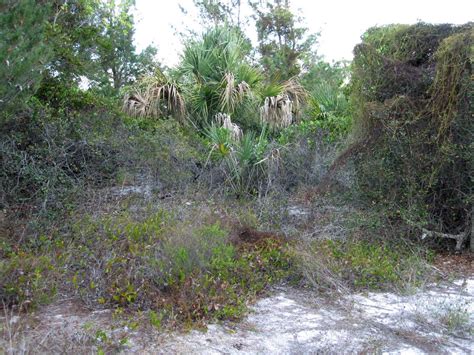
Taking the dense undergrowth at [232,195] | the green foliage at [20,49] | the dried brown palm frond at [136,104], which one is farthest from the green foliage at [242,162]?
the green foliage at [20,49]

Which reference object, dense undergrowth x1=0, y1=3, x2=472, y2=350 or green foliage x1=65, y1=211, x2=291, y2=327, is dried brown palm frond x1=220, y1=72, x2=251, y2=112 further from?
green foliage x1=65, y1=211, x2=291, y2=327

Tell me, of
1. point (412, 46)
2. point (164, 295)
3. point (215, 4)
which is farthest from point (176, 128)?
point (215, 4)

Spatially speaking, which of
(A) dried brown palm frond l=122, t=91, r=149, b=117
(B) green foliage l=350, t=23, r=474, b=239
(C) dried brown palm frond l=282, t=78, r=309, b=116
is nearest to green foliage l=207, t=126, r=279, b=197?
(B) green foliage l=350, t=23, r=474, b=239

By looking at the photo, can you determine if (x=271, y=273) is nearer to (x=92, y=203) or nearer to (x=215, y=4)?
(x=92, y=203)

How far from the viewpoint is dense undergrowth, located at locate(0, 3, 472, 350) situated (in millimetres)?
5254

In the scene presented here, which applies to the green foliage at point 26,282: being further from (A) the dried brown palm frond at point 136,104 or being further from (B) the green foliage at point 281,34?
(B) the green foliage at point 281,34

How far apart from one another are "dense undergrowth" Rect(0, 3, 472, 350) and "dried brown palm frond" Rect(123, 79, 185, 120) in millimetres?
901

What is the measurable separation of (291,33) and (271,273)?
1921 cm

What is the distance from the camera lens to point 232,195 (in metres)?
9.26

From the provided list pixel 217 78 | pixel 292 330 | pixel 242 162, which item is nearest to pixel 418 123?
pixel 242 162

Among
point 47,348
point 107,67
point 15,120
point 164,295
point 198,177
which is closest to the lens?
point 47,348

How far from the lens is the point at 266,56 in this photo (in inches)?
882

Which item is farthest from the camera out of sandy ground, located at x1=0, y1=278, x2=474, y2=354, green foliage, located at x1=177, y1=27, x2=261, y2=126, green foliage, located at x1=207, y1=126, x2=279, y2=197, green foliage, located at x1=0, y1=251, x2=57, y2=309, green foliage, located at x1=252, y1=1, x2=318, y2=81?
green foliage, located at x1=252, y1=1, x2=318, y2=81

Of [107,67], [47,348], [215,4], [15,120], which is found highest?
[215,4]
